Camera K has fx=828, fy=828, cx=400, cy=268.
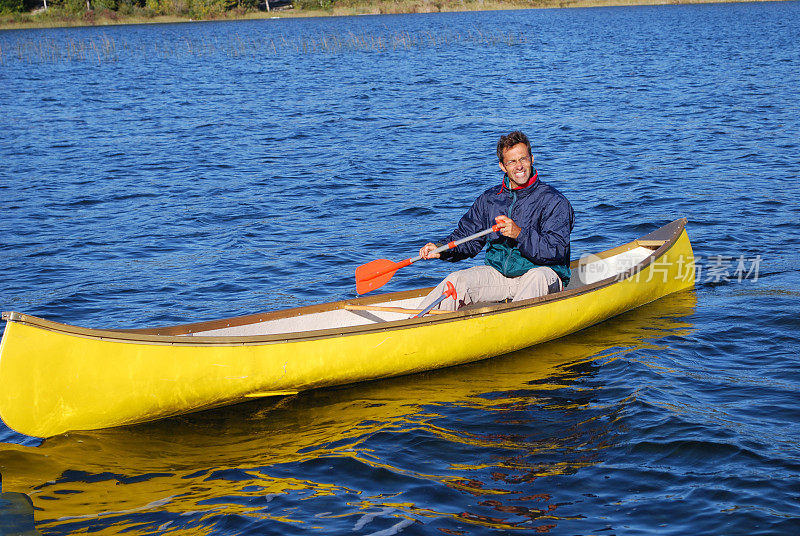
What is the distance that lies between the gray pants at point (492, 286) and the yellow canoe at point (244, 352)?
0.42ft

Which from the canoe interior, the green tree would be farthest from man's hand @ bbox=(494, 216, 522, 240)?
the green tree

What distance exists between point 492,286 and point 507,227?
2.29 ft

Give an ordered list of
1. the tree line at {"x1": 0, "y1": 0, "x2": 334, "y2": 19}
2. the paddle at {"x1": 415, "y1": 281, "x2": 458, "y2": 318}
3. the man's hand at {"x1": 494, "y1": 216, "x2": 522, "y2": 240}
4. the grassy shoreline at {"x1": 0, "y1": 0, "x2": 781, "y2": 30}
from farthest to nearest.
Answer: the tree line at {"x1": 0, "y1": 0, "x2": 334, "y2": 19}, the grassy shoreline at {"x1": 0, "y1": 0, "x2": 781, "y2": 30}, the paddle at {"x1": 415, "y1": 281, "x2": 458, "y2": 318}, the man's hand at {"x1": 494, "y1": 216, "x2": 522, "y2": 240}

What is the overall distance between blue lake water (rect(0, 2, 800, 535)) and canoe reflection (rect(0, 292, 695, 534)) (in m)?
0.02

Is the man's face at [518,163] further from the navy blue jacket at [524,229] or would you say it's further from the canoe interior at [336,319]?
the canoe interior at [336,319]

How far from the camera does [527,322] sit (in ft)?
21.4

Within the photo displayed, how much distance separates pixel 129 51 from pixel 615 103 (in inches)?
1084

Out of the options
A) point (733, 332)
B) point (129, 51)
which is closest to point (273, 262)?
point (733, 332)

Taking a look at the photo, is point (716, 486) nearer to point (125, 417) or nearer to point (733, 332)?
point (733, 332)

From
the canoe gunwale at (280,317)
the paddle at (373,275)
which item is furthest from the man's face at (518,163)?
the paddle at (373,275)

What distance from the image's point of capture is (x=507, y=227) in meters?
6.08

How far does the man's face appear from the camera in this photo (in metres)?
6.24

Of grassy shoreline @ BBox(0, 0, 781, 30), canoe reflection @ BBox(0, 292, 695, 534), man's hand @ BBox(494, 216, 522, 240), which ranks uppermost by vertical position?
grassy shoreline @ BBox(0, 0, 781, 30)

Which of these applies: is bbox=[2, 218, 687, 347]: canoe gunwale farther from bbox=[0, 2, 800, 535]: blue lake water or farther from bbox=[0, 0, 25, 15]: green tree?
bbox=[0, 0, 25, 15]: green tree
